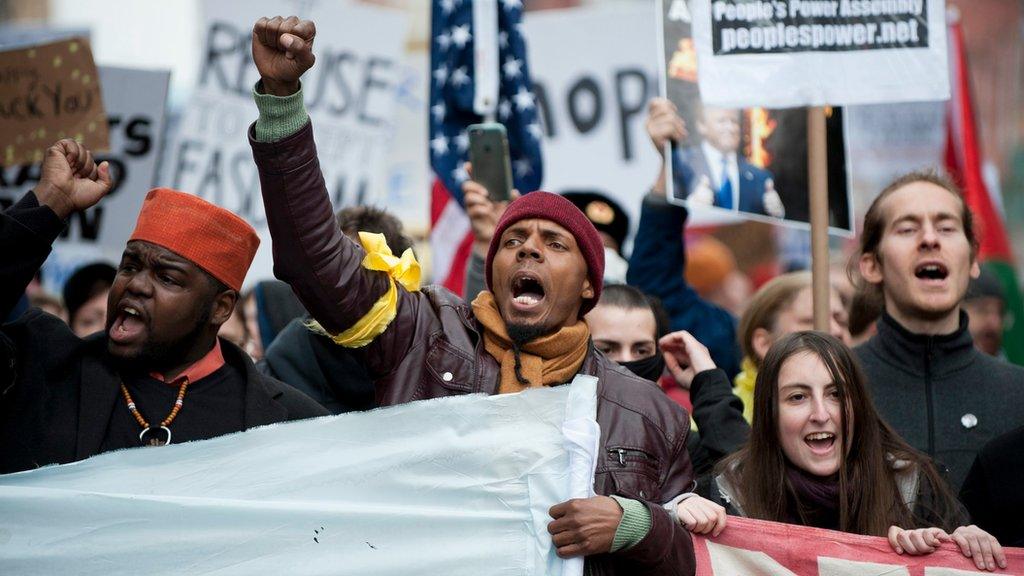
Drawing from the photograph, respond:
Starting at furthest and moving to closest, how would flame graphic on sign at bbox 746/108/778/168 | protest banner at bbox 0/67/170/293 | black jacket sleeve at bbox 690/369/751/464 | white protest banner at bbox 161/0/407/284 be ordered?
white protest banner at bbox 161/0/407/284 → protest banner at bbox 0/67/170/293 → flame graphic on sign at bbox 746/108/778/168 → black jacket sleeve at bbox 690/369/751/464

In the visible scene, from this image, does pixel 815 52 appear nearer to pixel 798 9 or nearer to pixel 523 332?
pixel 798 9

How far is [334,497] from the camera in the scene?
346 cm

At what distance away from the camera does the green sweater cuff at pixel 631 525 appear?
10.8 feet

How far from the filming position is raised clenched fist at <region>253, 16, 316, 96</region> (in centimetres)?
319

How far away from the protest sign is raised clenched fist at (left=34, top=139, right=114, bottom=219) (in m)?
1.90

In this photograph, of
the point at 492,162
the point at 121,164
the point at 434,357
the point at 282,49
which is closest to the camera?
the point at 282,49

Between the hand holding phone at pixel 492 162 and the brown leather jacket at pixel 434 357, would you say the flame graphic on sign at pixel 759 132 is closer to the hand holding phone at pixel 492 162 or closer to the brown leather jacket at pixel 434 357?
the hand holding phone at pixel 492 162

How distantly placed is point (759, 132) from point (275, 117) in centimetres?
262

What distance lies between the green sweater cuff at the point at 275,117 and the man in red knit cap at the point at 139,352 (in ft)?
1.91

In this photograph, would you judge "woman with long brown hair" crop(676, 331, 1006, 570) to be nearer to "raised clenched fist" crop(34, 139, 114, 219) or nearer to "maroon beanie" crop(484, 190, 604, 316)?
"maroon beanie" crop(484, 190, 604, 316)

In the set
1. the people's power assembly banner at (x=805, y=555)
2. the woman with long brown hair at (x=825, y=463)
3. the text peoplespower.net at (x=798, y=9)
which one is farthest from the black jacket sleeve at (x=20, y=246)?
the text peoplespower.net at (x=798, y=9)

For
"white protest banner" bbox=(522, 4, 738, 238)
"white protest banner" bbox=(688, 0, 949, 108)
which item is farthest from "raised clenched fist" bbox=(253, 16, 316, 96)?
"white protest banner" bbox=(522, 4, 738, 238)

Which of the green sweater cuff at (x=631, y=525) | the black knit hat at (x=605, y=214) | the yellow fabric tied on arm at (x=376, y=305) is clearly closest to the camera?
the green sweater cuff at (x=631, y=525)

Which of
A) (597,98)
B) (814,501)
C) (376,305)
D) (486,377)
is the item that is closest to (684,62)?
(814,501)
